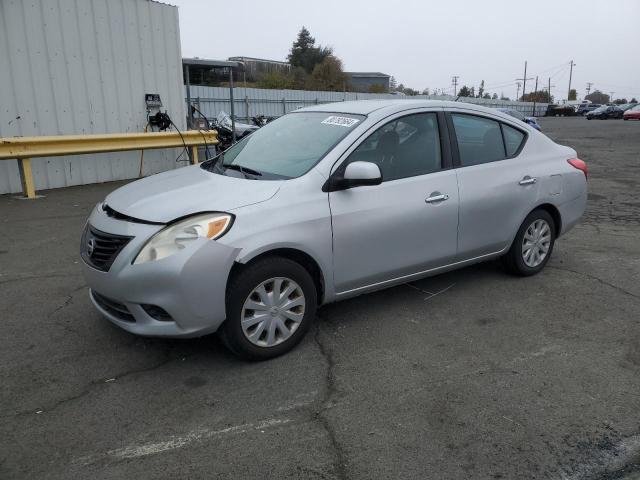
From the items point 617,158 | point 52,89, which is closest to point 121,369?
point 52,89

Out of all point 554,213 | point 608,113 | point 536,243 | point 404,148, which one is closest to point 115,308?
point 404,148

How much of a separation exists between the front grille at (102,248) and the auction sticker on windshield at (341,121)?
184cm

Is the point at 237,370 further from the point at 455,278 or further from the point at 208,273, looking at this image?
the point at 455,278

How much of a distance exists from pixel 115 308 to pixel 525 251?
3714 mm

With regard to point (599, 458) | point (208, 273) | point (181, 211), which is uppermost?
point (181, 211)

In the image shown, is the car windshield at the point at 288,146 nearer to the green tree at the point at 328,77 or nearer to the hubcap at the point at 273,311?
the hubcap at the point at 273,311

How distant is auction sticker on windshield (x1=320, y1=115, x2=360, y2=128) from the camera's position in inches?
162

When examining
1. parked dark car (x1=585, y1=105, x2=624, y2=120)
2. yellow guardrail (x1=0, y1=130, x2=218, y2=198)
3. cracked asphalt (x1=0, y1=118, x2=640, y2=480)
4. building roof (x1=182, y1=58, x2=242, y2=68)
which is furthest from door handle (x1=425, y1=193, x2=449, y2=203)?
parked dark car (x1=585, y1=105, x2=624, y2=120)

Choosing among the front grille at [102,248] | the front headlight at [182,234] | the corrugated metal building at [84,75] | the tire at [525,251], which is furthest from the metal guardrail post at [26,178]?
the tire at [525,251]

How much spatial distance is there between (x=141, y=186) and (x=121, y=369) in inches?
53.0

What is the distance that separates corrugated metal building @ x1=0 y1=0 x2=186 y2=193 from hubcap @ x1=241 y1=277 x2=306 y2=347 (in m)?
7.44

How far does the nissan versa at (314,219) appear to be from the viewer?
3254mm

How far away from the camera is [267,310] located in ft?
11.4

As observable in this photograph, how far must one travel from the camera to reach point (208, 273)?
3.19 m
